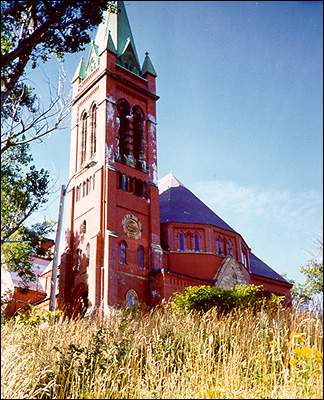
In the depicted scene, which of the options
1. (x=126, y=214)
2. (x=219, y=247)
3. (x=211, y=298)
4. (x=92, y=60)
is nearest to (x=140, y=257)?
(x=126, y=214)

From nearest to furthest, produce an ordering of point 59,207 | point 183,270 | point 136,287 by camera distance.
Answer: point 59,207 < point 136,287 < point 183,270

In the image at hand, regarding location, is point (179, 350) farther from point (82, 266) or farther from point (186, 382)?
point (82, 266)

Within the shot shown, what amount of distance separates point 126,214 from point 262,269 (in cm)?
1571

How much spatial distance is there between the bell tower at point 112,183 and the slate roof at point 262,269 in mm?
12049

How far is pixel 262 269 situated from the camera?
1657 inches

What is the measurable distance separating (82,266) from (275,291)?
17.5 metres

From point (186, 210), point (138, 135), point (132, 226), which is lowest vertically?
point (132, 226)

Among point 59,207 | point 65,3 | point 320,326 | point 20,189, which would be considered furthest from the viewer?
point 59,207

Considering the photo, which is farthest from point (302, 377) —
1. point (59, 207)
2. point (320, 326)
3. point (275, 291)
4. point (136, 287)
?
point (275, 291)

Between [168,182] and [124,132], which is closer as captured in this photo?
[124,132]

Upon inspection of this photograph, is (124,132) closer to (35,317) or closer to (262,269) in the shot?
(262,269)

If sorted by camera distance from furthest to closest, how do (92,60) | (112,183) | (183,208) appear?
(92,60) → (183,208) → (112,183)

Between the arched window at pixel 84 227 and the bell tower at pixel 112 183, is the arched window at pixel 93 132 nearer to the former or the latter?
the bell tower at pixel 112 183

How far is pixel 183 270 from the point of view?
3362 centimetres
